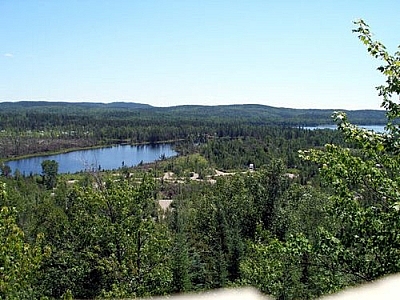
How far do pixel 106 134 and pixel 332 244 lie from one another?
187 metres

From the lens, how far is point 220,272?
26234 mm

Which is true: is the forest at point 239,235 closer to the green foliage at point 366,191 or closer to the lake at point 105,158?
the green foliage at point 366,191

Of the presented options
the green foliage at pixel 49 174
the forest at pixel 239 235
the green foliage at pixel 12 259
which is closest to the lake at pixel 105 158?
the green foliage at pixel 49 174

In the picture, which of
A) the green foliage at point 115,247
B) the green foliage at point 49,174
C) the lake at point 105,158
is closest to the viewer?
the green foliage at point 115,247

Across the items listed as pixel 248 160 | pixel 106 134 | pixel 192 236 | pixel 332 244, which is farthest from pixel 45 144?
pixel 332 244

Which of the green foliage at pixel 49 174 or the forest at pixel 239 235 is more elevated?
the forest at pixel 239 235

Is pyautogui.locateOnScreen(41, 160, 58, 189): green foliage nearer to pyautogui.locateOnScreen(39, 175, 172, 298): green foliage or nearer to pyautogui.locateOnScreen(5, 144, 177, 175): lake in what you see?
pyautogui.locateOnScreen(5, 144, 177, 175): lake

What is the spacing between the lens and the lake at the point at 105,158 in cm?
12701

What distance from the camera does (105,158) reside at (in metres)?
147

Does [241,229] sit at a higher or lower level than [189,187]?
higher

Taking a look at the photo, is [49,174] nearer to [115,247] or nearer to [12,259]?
[115,247]

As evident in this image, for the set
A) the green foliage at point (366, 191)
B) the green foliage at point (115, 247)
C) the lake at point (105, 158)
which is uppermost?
the green foliage at point (366, 191)

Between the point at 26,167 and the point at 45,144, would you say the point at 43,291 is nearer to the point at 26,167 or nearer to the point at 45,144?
the point at 26,167

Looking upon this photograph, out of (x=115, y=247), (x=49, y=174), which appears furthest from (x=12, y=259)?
(x=49, y=174)
